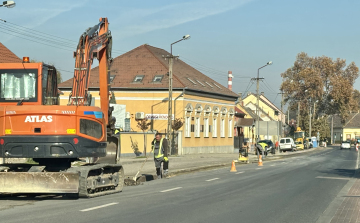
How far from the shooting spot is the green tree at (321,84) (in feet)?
297

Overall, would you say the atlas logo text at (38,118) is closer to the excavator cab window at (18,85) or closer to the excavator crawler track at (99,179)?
the excavator cab window at (18,85)

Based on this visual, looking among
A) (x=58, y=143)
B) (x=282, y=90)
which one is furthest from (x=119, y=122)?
(x=282, y=90)

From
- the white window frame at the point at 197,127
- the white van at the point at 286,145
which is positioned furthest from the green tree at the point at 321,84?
the white window frame at the point at 197,127

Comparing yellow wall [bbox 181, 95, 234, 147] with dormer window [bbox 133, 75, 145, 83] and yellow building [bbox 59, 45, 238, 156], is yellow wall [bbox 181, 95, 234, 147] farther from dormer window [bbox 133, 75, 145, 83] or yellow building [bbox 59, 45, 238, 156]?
dormer window [bbox 133, 75, 145, 83]

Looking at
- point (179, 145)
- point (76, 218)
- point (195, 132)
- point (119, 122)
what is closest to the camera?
point (76, 218)

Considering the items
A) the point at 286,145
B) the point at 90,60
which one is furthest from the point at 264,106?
the point at 90,60

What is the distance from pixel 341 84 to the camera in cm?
9081

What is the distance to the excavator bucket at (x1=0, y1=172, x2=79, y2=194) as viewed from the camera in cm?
1315

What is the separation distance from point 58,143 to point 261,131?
47631 millimetres

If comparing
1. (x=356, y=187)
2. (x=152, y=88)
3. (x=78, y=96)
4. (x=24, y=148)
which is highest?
(x=152, y=88)

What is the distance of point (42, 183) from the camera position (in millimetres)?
13164

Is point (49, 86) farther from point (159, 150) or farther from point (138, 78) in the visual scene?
point (138, 78)

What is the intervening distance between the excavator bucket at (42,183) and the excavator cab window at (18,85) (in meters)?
1.90

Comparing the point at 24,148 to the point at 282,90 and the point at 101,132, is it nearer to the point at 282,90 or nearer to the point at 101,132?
the point at 101,132
